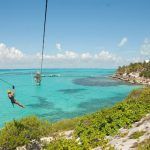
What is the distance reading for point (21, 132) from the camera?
2583 centimetres

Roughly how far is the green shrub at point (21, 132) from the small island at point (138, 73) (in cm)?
9404

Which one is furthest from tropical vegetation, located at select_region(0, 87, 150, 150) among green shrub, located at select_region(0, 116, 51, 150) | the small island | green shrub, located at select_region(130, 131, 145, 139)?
the small island

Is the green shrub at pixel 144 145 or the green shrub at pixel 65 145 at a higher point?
the green shrub at pixel 144 145

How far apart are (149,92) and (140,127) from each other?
390 inches

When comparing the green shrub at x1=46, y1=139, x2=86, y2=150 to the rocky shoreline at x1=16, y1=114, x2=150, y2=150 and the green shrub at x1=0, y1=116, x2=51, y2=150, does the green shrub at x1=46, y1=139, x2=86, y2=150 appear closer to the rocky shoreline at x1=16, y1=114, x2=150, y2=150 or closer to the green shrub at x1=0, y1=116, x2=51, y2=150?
the rocky shoreline at x1=16, y1=114, x2=150, y2=150

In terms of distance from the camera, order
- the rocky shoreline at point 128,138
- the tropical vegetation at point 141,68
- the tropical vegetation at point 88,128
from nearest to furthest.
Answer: the rocky shoreline at point 128,138
the tropical vegetation at point 88,128
the tropical vegetation at point 141,68

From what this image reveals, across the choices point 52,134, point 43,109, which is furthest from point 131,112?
point 43,109

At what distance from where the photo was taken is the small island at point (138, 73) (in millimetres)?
124500

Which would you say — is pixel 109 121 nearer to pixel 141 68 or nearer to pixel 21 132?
pixel 21 132

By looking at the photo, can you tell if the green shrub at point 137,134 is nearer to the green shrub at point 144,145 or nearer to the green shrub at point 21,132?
the green shrub at point 144,145

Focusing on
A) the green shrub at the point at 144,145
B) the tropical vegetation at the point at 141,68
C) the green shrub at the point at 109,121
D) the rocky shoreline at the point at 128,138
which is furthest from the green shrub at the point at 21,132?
the tropical vegetation at the point at 141,68

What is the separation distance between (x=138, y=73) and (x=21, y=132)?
115589 millimetres

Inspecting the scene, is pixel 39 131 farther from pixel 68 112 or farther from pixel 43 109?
pixel 43 109

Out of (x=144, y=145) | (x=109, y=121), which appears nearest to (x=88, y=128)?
(x=109, y=121)
